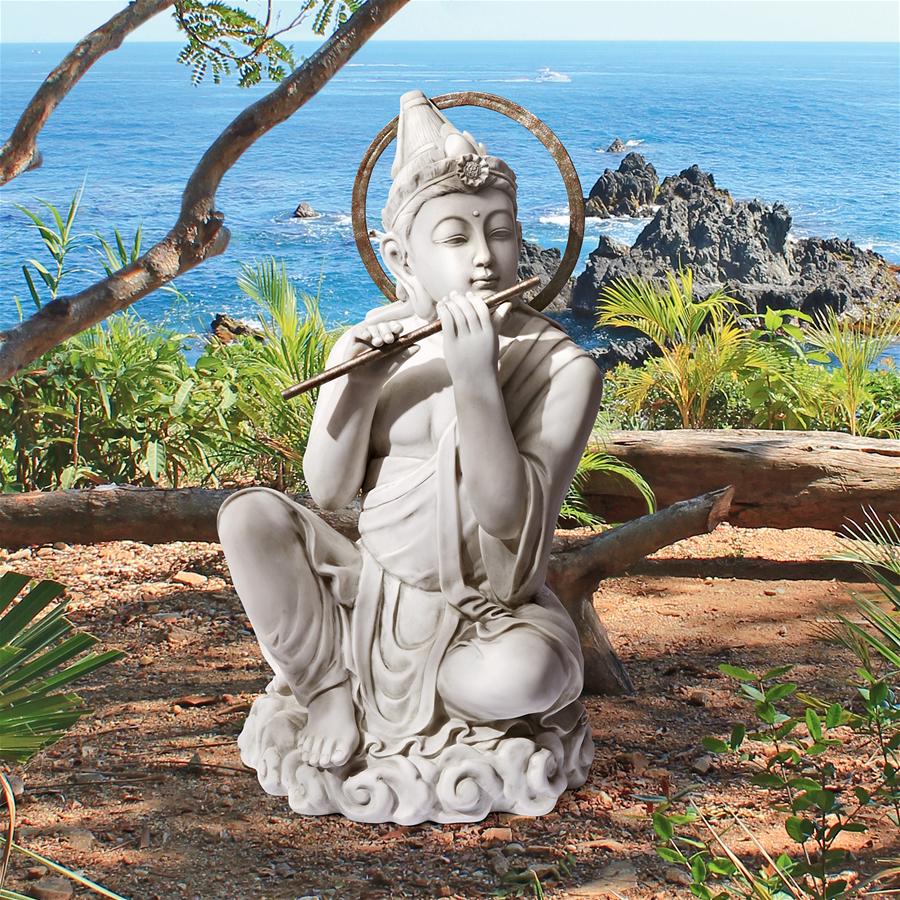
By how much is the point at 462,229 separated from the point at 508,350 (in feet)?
0.96

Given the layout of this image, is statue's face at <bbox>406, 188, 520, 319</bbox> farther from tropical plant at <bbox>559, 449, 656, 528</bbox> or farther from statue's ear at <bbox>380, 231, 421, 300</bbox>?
tropical plant at <bbox>559, 449, 656, 528</bbox>

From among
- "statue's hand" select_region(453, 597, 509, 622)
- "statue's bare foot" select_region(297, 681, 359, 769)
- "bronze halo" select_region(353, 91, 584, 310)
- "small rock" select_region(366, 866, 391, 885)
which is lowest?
"small rock" select_region(366, 866, 391, 885)

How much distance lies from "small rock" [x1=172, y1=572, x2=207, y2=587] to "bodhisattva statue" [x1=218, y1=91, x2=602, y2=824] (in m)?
1.47

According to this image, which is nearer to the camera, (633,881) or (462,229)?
(633,881)

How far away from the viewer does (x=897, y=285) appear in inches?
443

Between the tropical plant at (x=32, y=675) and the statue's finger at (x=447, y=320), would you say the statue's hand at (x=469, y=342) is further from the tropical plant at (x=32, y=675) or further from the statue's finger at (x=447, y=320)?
the tropical plant at (x=32, y=675)

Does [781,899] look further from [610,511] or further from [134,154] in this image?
[134,154]

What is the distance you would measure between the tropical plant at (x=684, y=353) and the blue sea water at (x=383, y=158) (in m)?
8.18

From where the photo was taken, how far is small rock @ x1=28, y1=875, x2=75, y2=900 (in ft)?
7.47

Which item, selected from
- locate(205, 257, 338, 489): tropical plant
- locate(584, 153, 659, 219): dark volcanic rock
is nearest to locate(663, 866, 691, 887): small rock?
locate(205, 257, 338, 489): tropical plant

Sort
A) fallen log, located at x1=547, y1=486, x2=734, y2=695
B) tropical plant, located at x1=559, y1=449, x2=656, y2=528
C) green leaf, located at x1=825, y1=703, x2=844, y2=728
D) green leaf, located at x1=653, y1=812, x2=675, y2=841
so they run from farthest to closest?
tropical plant, located at x1=559, y1=449, x2=656, y2=528 → fallen log, located at x1=547, y1=486, x2=734, y2=695 → green leaf, located at x1=825, y1=703, x2=844, y2=728 → green leaf, located at x1=653, y1=812, x2=675, y2=841

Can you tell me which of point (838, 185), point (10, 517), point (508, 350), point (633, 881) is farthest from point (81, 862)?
point (838, 185)

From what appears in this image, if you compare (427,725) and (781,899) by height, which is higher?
(781,899)

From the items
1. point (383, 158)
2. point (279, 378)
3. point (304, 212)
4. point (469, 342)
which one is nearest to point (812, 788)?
point (469, 342)
